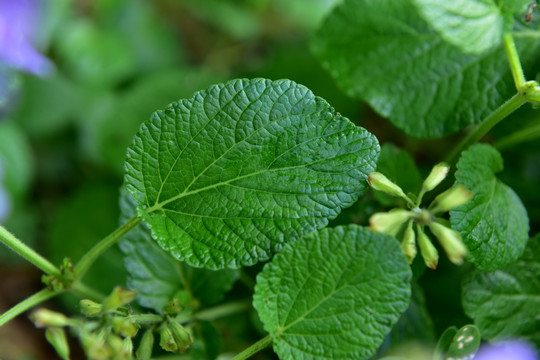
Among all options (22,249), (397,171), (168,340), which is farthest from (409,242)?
(22,249)

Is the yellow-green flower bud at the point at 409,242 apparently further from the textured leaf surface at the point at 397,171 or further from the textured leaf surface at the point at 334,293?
the textured leaf surface at the point at 397,171

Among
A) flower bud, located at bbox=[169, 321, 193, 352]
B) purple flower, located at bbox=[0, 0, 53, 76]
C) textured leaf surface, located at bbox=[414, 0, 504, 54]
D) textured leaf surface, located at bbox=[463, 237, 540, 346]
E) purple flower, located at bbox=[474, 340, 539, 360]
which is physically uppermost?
purple flower, located at bbox=[0, 0, 53, 76]

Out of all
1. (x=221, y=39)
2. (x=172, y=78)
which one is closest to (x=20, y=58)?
(x=172, y=78)

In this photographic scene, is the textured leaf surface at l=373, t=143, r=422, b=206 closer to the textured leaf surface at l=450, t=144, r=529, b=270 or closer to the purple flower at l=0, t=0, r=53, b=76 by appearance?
the textured leaf surface at l=450, t=144, r=529, b=270

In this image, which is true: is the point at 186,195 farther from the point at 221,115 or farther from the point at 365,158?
the point at 365,158

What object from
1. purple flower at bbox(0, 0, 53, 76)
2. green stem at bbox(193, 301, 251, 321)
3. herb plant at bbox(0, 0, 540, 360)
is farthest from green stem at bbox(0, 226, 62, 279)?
purple flower at bbox(0, 0, 53, 76)

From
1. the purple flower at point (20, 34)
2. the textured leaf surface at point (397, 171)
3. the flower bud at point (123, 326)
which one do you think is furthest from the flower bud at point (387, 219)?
the purple flower at point (20, 34)

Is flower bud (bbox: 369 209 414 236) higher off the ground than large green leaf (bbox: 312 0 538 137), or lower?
lower
